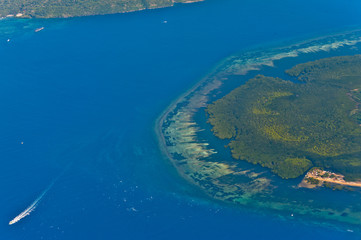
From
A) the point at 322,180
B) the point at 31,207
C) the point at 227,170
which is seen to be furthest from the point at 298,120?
the point at 31,207

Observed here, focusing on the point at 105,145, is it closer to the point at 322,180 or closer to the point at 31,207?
the point at 31,207

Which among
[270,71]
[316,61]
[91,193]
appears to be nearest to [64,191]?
[91,193]

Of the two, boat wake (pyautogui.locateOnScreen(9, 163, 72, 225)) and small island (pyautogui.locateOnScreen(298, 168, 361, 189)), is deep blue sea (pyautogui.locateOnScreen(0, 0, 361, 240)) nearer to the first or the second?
Result: boat wake (pyautogui.locateOnScreen(9, 163, 72, 225))

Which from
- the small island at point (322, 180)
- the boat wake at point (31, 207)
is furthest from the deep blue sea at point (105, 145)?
the small island at point (322, 180)

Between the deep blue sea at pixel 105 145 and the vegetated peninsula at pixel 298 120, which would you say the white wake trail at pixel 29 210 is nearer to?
the deep blue sea at pixel 105 145

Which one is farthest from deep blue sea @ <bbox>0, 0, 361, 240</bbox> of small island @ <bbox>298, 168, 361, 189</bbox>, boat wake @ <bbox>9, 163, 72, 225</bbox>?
small island @ <bbox>298, 168, 361, 189</bbox>
